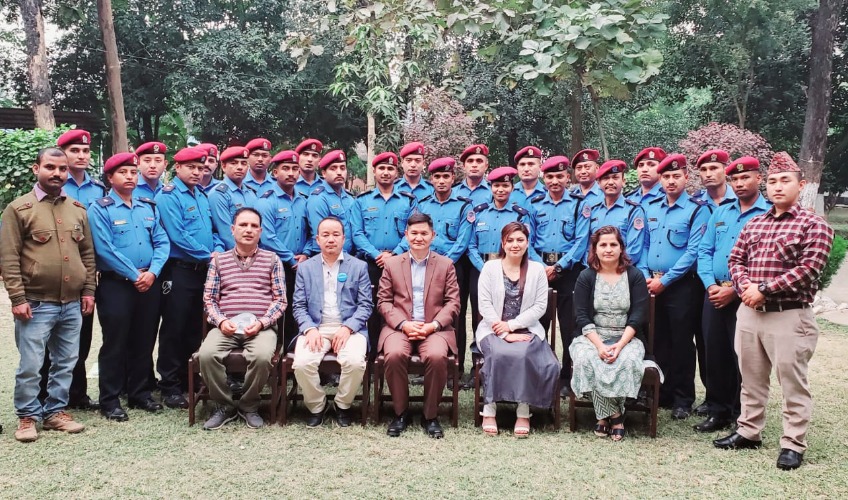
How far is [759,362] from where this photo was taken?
390cm

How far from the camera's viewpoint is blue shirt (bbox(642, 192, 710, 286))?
457cm

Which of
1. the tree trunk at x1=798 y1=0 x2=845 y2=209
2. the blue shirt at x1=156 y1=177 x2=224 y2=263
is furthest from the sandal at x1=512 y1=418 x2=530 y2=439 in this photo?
the tree trunk at x1=798 y1=0 x2=845 y2=209

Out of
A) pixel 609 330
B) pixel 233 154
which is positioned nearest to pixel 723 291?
pixel 609 330

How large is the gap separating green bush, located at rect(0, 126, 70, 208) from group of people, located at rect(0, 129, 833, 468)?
6715mm

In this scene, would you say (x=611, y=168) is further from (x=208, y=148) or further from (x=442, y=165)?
(x=208, y=148)

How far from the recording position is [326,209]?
17.6 feet

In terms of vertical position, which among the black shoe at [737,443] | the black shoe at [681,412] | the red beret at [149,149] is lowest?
the black shoe at [681,412]

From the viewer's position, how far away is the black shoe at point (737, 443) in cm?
402

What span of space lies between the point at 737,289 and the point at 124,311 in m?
3.82

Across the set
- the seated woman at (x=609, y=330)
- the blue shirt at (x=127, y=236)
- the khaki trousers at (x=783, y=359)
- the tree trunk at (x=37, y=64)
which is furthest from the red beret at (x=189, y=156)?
the tree trunk at (x=37, y=64)

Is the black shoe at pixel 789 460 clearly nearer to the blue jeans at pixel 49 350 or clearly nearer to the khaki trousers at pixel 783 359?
the khaki trousers at pixel 783 359

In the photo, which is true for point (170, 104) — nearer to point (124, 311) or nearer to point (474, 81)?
point (474, 81)

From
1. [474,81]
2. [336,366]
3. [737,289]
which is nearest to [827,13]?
[474,81]

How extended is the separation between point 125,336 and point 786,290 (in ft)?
13.2
